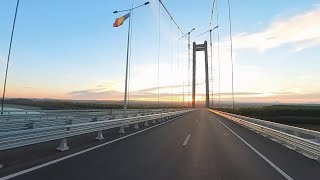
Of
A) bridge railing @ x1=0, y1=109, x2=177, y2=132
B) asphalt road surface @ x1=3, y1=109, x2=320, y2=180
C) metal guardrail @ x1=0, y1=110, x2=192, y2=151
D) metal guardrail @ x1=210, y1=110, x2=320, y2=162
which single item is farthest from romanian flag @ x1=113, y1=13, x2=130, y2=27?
asphalt road surface @ x1=3, y1=109, x2=320, y2=180

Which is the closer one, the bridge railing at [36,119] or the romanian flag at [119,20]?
the bridge railing at [36,119]

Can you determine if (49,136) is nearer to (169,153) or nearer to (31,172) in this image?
(31,172)

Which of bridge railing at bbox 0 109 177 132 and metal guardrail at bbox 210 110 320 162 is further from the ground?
bridge railing at bbox 0 109 177 132

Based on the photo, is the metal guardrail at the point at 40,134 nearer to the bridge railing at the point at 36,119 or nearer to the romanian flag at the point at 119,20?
the bridge railing at the point at 36,119

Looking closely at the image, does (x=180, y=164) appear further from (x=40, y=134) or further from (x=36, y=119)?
(x=36, y=119)

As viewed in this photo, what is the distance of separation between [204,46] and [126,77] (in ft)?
292

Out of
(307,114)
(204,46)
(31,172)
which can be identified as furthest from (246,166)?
(204,46)

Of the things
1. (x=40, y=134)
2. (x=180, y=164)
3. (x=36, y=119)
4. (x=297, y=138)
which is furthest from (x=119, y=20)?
(x=180, y=164)

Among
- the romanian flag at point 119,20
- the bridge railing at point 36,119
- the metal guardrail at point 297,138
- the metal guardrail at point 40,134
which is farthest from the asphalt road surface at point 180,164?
the romanian flag at point 119,20

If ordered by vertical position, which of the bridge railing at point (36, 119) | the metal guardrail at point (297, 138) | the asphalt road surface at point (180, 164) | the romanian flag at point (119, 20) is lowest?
the asphalt road surface at point (180, 164)

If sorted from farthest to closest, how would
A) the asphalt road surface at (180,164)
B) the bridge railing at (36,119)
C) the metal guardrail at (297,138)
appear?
the bridge railing at (36,119) → the metal guardrail at (297,138) → the asphalt road surface at (180,164)

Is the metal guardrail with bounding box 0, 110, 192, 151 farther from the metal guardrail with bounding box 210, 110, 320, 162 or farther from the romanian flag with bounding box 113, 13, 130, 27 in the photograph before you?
the romanian flag with bounding box 113, 13, 130, 27

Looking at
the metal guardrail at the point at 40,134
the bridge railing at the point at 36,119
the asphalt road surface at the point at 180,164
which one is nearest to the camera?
the asphalt road surface at the point at 180,164

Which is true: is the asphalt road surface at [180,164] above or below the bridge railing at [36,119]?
below
